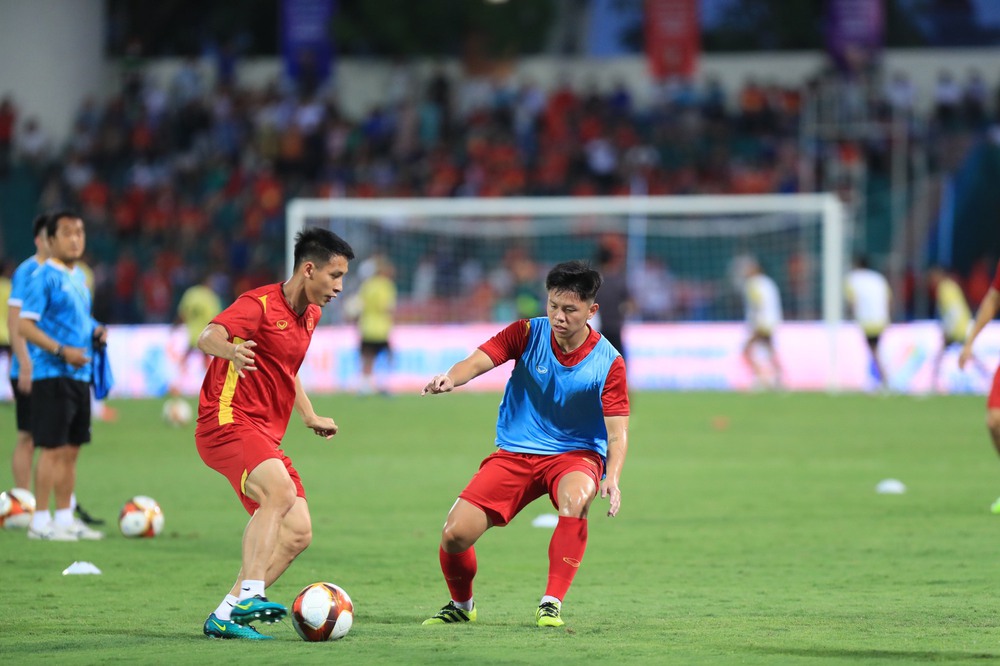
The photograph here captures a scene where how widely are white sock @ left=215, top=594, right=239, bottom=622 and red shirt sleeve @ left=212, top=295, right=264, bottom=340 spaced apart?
1188 millimetres

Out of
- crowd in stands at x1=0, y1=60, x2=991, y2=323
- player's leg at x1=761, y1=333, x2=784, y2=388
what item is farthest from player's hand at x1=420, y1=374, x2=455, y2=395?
crowd in stands at x1=0, y1=60, x2=991, y2=323

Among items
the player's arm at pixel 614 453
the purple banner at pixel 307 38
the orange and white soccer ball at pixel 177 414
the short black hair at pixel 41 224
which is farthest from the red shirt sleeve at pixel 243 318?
the purple banner at pixel 307 38

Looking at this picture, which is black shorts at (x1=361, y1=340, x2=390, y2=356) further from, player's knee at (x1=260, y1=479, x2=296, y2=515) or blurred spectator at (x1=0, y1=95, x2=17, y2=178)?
player's knee at (x1=260, y1=479, x2=296, y2=515)

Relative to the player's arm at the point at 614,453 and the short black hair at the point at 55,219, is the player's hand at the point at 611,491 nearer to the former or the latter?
the player's arm at the point at 614,453

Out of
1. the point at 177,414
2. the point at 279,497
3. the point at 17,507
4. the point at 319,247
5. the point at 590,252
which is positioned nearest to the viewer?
the point at 279,497

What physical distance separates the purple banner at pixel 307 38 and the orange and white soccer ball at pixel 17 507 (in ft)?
74.0

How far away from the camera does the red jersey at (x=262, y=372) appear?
6.93m

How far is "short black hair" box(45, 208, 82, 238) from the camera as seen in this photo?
10.0m

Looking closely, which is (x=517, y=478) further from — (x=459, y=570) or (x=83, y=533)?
(x=83, y=533)

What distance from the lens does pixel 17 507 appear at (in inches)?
424

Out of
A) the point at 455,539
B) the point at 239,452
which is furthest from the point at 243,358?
the point at 455,539

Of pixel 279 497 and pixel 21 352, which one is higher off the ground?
pixel 21 352

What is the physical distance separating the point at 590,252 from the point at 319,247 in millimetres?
22322

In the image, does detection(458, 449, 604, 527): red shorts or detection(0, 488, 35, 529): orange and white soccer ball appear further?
detection(0, 488, 35, 529): orange and white soccer ball
